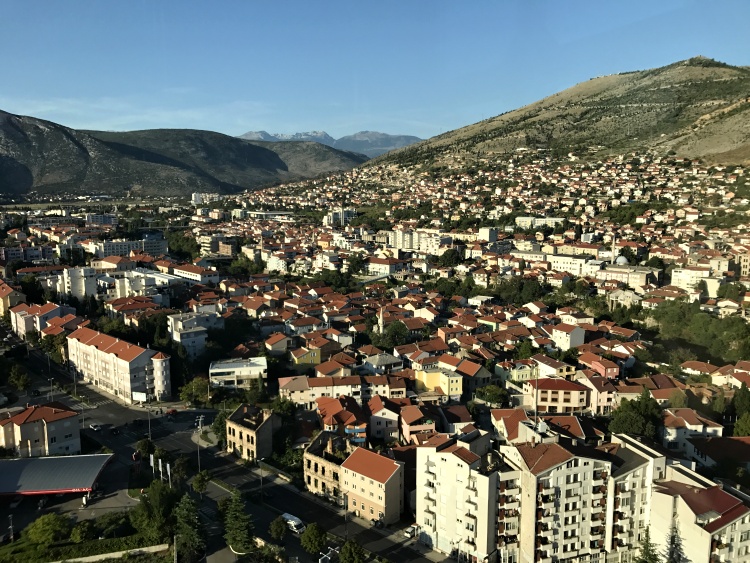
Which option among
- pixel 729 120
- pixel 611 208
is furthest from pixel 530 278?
pixel 729 120

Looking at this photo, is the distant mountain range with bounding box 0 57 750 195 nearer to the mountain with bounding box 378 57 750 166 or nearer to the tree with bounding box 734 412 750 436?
the mountain with bounding box 378 57 750 166

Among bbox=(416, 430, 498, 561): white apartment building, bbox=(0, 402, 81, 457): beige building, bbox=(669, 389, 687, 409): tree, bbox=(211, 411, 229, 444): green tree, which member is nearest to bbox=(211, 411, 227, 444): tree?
bbox=(211, 411, 229, 444): green tree

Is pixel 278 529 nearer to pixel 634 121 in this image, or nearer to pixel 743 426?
pixel 743 426

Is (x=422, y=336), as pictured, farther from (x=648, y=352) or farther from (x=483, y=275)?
(x=483, y=275)

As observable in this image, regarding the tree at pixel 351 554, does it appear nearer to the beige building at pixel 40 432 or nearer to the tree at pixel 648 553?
the tree at pixel 648 553

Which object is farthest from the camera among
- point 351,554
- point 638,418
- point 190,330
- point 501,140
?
point 501,140

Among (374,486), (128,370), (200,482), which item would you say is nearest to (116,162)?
(128,370)
